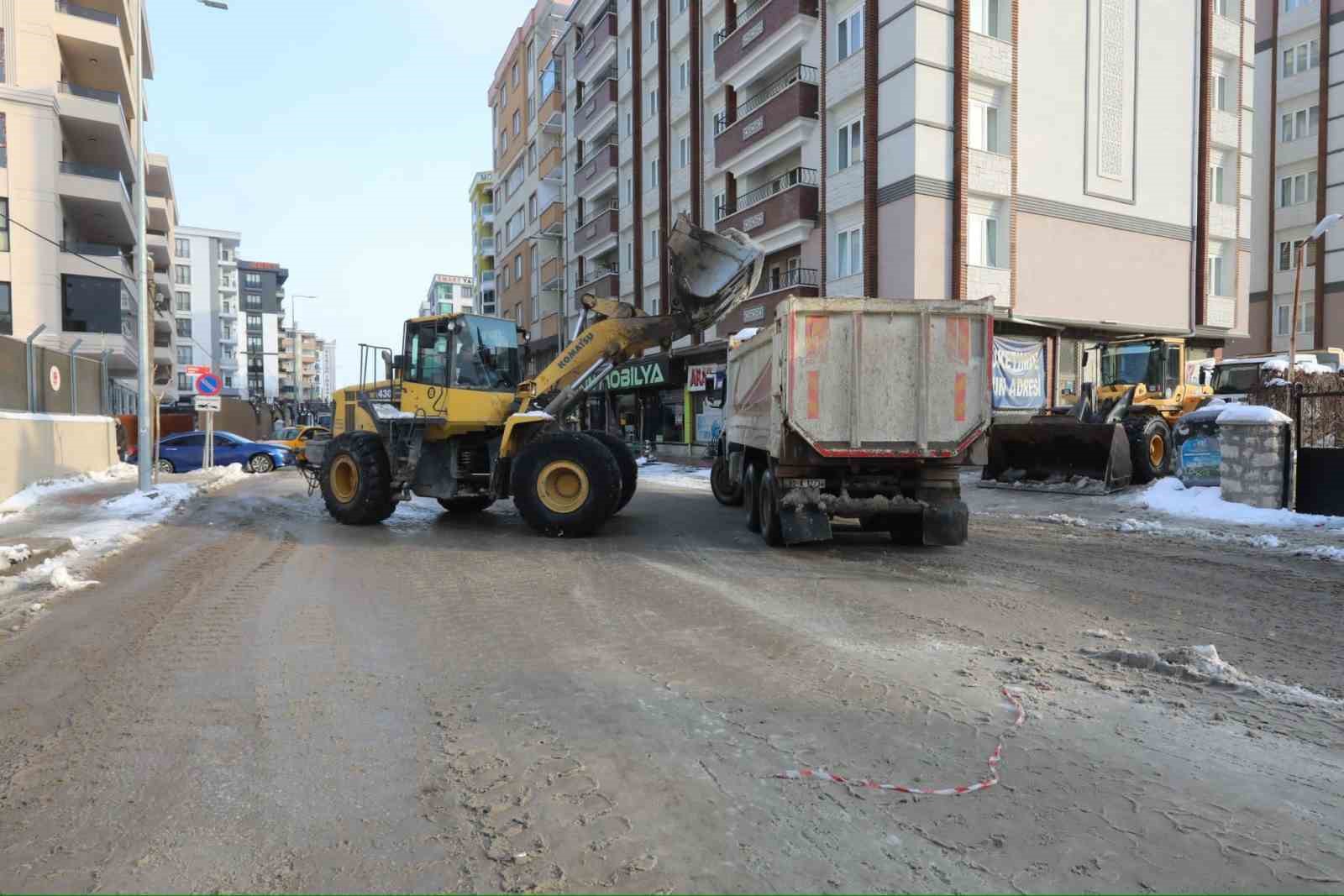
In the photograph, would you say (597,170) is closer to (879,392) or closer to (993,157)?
(993,157)

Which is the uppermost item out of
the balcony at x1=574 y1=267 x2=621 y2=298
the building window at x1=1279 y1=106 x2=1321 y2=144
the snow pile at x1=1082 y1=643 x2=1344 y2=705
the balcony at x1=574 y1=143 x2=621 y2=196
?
the building window at x1=1279 y1=106 x2=1321 y2=144

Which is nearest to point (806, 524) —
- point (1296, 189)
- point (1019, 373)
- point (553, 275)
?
point (1019, 373)

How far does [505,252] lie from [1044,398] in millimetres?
39608

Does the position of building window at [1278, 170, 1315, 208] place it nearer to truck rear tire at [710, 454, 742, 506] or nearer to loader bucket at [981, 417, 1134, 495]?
loader bucket at [981, 417, 1134, 495]

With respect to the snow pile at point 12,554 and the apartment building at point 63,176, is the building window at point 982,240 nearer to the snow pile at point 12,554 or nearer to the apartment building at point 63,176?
the snow pile at point 12,554

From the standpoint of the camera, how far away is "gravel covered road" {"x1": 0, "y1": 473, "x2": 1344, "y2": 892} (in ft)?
9.68

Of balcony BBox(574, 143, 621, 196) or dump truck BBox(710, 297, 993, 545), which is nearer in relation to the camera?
dump truck BBox(710, 297, 993, 545)

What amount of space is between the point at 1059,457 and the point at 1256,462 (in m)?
4.24

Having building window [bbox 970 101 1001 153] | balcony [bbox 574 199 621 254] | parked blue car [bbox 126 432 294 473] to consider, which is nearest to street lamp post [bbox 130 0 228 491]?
parked blue car [bbox 126 432 294 473]

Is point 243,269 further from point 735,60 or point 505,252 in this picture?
point 735,60

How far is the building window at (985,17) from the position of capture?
885 inches

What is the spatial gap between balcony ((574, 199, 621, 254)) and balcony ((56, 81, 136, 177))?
718 inches

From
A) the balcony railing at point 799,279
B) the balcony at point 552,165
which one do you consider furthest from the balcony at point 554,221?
the balcony railing at point 799,279

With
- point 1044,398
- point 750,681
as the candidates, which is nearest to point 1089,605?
point 750,681
